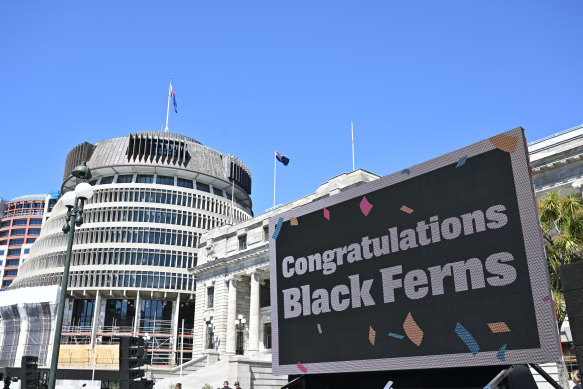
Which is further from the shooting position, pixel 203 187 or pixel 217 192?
pixel 217 192

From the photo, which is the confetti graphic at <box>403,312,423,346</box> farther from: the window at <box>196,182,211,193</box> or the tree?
the window at <box>196,182,211,193</box>

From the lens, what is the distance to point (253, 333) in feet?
156

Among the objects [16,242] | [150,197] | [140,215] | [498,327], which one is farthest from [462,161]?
[16,242]

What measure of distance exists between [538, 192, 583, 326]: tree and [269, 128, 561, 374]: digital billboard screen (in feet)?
32.7

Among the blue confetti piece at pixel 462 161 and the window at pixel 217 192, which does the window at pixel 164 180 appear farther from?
the blue confetti piece at pixel 462 161

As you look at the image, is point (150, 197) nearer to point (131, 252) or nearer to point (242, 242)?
point (131, 252)

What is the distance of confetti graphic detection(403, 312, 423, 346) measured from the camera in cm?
1370

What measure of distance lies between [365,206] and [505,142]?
4882 millimetres

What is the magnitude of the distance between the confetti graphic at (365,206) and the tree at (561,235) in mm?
10248

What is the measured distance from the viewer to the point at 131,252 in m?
71.6

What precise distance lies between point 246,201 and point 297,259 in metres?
74.0

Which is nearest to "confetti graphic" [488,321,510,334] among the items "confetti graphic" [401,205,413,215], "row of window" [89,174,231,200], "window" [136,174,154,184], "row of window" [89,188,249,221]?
"confetti graphic" [401,205,413,215]

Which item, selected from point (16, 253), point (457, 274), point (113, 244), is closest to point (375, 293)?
point (457, 274)

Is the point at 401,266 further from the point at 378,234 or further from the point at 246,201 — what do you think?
the point at 246,201
